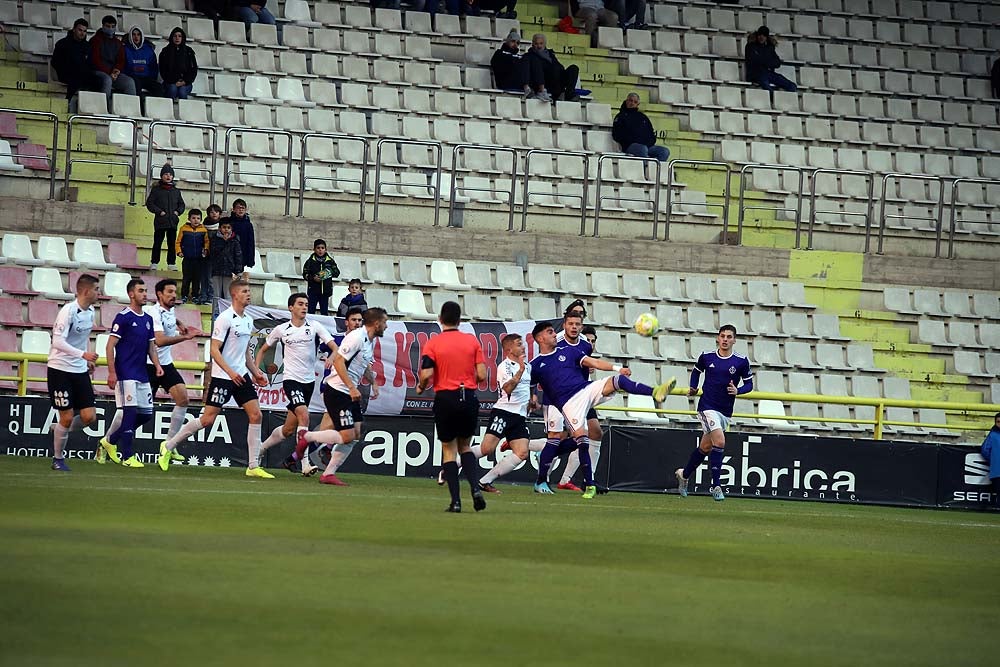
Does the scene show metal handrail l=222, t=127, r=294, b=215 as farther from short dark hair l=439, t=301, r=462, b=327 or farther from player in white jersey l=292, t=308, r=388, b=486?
short dark hair l=439, t=301, r=462, b=327

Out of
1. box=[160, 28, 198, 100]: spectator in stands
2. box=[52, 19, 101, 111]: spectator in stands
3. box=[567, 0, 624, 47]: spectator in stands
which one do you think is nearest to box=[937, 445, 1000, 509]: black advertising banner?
box=[567, 0, 624, 47]: spectator in stands

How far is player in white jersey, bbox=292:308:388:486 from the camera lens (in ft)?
58.5

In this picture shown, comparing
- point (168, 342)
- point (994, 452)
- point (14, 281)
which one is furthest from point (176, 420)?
point (994, 452)

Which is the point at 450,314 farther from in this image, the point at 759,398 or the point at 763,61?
the point at 763,61

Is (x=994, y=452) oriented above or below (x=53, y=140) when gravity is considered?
below

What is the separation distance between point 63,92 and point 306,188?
431 centimetres

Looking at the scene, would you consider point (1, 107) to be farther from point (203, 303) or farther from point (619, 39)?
point (619, 39)

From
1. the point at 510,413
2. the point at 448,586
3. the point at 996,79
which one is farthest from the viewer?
the point at 996,79

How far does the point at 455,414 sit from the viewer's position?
14594mm

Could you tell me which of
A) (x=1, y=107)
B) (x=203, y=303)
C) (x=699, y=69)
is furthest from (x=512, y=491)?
(x=699, y=69)

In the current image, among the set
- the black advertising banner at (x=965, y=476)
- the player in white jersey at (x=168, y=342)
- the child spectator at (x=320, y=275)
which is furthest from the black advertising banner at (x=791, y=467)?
the player in white jersey at (x=168, y=342)

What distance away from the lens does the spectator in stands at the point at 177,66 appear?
86.5ft

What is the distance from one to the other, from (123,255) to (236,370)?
6808 mm

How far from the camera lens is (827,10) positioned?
111 ft
